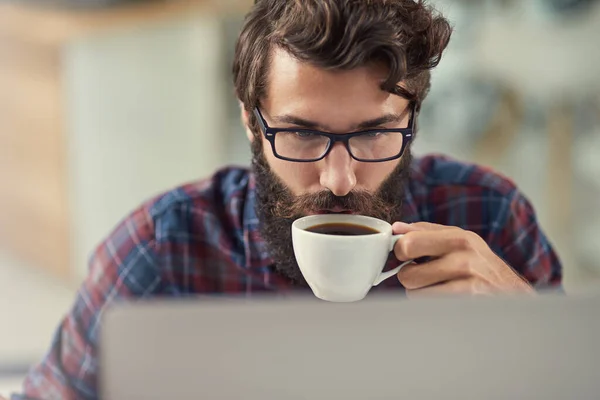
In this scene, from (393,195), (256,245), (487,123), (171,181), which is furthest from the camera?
(487,123)

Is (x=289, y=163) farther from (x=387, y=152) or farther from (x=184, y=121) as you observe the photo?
(x=184, y=121)

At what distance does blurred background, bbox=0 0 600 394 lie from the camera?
132cm

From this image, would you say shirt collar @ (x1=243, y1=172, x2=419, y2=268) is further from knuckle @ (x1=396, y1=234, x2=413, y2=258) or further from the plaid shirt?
knuckle @ (x1=396, y1=234, x2=413, y2=258)

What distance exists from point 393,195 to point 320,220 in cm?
13

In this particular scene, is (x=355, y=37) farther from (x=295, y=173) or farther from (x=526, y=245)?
(x=526, y=245)

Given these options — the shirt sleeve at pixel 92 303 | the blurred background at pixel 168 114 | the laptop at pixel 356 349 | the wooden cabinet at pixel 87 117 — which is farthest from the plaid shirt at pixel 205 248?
the wooden cabinet at pixel 87 117

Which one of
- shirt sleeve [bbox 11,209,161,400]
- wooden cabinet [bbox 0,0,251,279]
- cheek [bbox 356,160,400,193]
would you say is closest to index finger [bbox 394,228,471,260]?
cheek [bbox 356,160,400,193]

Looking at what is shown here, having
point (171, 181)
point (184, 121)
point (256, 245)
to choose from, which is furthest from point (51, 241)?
point (256, 245)

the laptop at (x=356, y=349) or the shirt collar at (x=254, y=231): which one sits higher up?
the laptop at (x=356, y=349)

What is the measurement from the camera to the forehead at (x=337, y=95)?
0.55 metres

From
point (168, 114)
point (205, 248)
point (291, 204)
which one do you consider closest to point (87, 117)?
point (168, 114)

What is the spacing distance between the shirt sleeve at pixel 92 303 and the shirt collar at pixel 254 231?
115 mm

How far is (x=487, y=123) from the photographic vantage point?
1727 millimetres

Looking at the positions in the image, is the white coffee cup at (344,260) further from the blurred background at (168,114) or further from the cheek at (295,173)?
the blurred background at (168,114)
